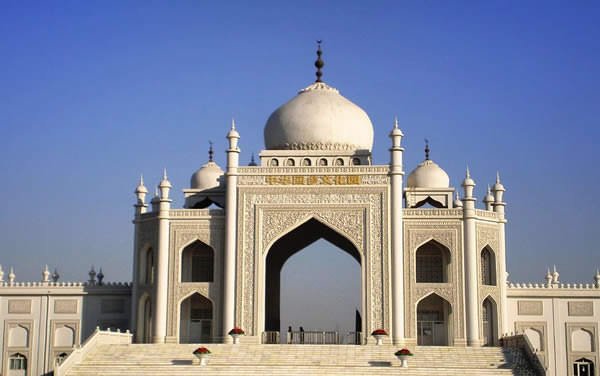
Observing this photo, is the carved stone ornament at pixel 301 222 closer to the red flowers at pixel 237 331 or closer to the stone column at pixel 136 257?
the red flowers at pixel 237 331

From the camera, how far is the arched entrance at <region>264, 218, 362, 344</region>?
104 feet

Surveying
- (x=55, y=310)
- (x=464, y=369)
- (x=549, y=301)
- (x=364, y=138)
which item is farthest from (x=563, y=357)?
(x=55, y=310)

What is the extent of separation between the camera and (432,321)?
97.3 ft

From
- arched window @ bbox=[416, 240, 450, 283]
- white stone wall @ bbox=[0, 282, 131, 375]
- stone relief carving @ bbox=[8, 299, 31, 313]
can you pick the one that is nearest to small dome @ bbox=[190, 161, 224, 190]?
white stone wall @ bbox=[0, 282, 131, 375]

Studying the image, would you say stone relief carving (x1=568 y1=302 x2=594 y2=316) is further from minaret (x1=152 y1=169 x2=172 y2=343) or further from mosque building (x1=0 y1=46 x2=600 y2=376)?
minaret (x1=152 y1=169 x2=172 y2=343)

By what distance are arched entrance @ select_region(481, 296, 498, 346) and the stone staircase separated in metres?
2.26

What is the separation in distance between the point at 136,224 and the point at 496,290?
10.5 m

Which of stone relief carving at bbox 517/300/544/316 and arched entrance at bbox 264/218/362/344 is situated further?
arched entrance at bbox 264/218/362/344

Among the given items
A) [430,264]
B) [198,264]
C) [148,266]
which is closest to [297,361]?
[430,264]

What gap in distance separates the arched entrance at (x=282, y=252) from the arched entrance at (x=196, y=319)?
6.74ft

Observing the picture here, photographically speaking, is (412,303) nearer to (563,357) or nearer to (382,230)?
(382,230)

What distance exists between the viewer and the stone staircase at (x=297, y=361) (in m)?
24.9

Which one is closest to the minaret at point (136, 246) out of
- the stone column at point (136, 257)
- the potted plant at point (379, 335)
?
the stone column at point (136, 257)

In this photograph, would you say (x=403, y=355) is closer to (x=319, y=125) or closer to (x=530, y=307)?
(x=530, y=307)
